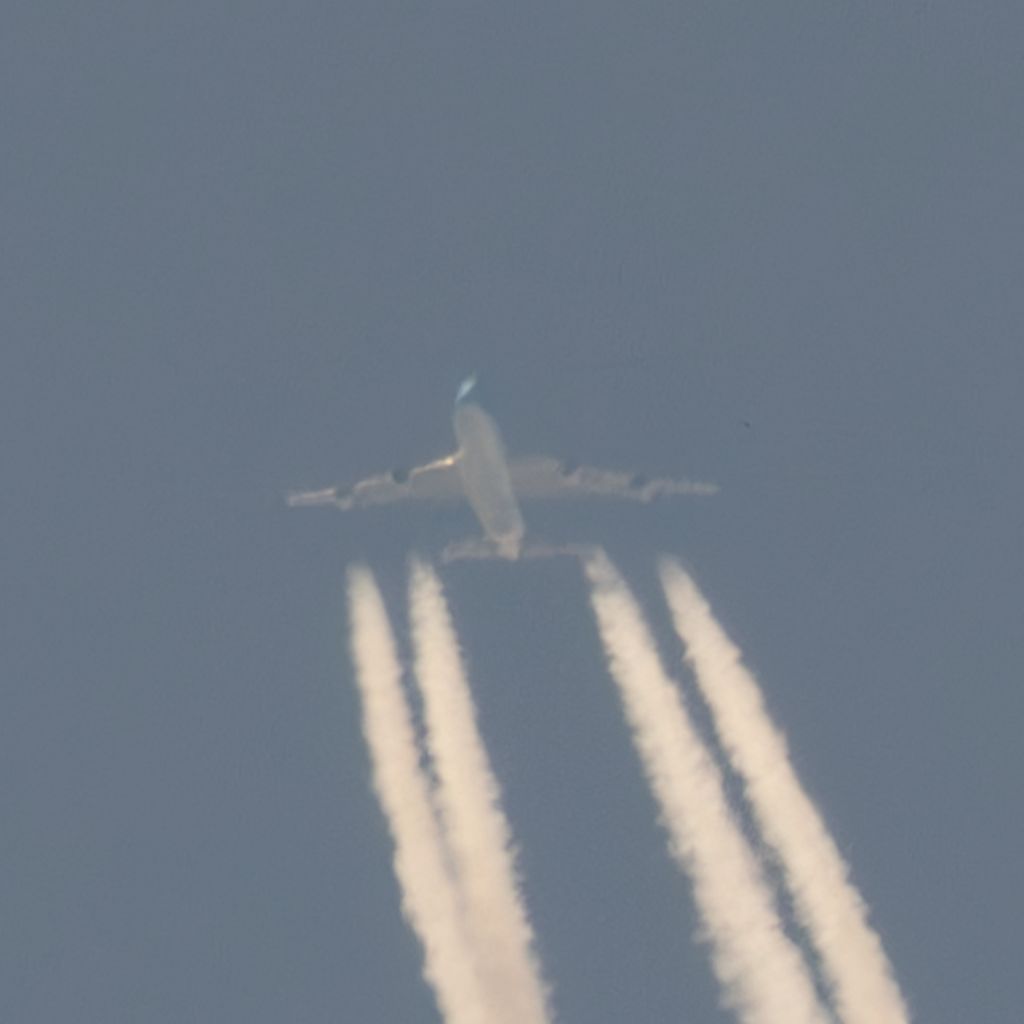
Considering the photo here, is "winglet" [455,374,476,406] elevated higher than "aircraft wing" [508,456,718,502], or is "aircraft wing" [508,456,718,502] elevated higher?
"winglet" [455,374,476,406]

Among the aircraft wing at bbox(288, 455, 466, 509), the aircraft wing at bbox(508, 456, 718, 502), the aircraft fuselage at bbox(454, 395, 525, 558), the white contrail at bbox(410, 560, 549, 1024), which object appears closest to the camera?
the white contrail at bbox(410, 560, 549, 1024)

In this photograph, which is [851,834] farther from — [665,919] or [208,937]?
[208,937]

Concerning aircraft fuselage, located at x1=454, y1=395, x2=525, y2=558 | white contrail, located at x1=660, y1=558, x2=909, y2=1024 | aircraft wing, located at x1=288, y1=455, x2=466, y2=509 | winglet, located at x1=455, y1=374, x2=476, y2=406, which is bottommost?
white contrail, located at x1=660, y1=558, x2=909, y2=1024

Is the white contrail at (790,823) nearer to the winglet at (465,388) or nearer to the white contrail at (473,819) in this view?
the white contrail at (473,819)

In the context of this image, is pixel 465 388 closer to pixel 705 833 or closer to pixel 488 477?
pixel 488 477

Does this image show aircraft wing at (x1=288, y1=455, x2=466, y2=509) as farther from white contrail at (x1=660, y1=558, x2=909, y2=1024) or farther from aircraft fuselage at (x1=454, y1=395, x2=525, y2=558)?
white contrail at (x1=660, y1=558, x2=909, y2=1024)

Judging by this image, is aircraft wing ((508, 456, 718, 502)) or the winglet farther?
the winglet

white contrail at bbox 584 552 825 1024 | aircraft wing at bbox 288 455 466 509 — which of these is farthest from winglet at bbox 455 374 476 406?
white contrail at bbox 584 552 825 1024
